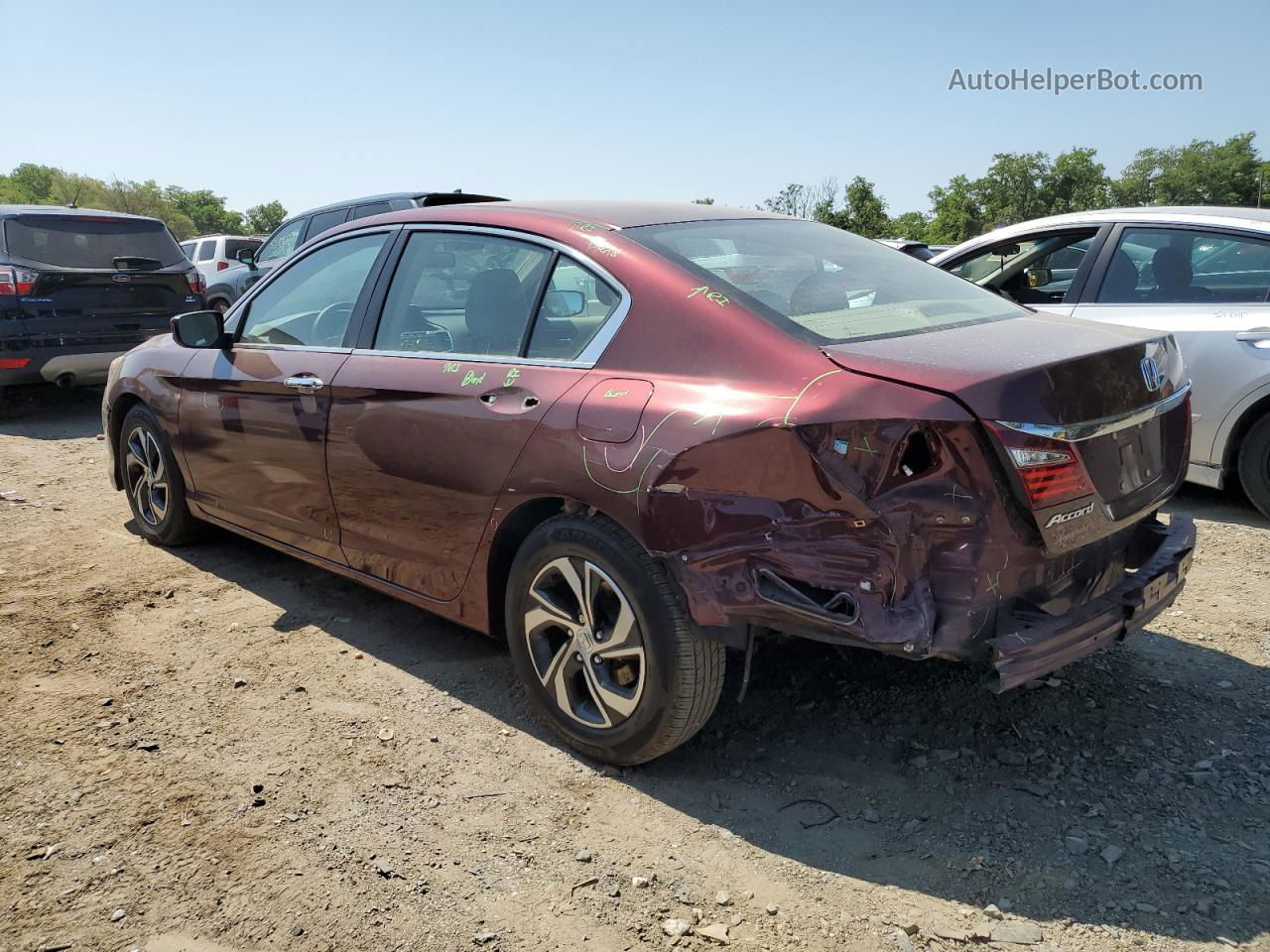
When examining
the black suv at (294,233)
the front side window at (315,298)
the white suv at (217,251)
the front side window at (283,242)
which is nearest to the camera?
the front side window at (315,298)

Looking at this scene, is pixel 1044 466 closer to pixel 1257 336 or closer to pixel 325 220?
pixel 1257 336

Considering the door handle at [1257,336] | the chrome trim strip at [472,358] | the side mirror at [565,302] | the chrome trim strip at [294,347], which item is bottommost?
the door handle at [1257,336]

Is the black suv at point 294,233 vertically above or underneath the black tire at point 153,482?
above

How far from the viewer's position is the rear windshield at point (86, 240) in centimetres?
828

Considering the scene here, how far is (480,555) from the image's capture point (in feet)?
10.5

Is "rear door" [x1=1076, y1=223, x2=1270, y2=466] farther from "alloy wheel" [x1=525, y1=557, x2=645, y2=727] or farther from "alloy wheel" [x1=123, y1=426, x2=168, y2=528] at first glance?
"alloy wheel" [x1=123, y1=426, x2=168, y2=528]

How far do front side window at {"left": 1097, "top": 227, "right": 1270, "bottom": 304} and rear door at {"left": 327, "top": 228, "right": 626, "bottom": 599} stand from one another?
3924mm

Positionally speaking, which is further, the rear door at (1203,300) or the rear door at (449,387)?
the rear door at (1203,300)

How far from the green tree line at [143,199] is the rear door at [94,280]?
3969 centimetres

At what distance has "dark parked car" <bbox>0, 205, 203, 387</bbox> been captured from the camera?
8105 mm

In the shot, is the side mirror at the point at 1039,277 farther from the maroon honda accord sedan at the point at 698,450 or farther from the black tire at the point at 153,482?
the black tire at the point at 153,482

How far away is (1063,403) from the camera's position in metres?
2.44

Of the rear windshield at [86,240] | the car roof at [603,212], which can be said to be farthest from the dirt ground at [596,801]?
the rear windshield at [86,240]

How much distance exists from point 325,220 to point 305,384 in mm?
8024
